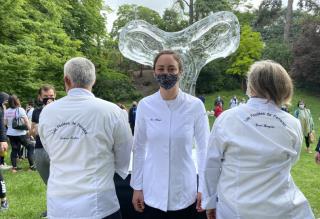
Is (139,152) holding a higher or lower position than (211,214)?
higher

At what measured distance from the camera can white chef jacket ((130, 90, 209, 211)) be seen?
9.78 feet

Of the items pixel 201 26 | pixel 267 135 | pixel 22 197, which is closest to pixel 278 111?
pixel 267 135

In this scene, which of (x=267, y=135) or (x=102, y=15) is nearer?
(x=267, y=135)

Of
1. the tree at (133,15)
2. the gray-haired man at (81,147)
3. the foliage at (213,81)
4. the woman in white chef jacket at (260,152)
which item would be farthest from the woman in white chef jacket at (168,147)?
the tree at (133,15)

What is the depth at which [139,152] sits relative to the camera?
3.10 meters

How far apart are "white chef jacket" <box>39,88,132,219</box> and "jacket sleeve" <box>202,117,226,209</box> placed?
2.14 ft

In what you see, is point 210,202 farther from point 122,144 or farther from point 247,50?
point 247,50

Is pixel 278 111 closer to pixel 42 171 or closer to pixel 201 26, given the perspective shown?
pixel 42 171

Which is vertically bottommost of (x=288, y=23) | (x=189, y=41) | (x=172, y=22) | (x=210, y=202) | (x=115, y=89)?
(x=115, y=89)

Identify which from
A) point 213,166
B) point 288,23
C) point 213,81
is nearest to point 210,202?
point 213,166

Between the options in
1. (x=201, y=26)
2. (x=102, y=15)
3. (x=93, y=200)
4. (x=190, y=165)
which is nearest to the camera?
(x=93, y=200)

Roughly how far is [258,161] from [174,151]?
0.68 meters

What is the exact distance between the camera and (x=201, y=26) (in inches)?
255

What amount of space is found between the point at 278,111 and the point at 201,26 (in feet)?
13.5
